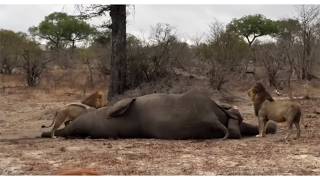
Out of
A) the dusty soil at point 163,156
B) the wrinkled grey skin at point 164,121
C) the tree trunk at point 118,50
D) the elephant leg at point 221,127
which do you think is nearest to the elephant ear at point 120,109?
the wrinkled grey skin at point 164,121

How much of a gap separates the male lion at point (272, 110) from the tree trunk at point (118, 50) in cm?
765

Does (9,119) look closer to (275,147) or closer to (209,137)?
(209,137)

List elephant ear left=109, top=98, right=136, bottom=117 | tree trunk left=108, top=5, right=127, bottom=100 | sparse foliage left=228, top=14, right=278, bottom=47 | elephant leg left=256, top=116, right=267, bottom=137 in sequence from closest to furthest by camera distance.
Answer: elephant leg left=256, top=116, right=267, bottom=137 < elephant ear left=109, top=98, right=136, bottom=117 < tree trunk left=108, top=5, right=127, bottom=100 < sparse foliage left=228, top=14, right=278, bottom=47

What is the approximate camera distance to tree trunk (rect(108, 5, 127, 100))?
17391mm

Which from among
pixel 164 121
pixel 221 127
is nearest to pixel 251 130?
pixel 221 127

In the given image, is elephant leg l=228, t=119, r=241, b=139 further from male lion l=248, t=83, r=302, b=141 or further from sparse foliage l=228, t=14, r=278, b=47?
sparse foliage l=228, t=14, r=278, b=47

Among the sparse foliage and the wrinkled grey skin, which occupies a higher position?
the sparse foliage

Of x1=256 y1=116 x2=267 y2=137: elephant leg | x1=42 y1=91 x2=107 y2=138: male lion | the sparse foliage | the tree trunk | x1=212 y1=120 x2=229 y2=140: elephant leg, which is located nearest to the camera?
x1=212 y1=120 x2=229 y2=140: elephant leg

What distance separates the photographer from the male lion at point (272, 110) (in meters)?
9.48

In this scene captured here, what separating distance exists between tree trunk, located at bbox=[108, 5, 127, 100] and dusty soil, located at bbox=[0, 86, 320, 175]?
7211mm

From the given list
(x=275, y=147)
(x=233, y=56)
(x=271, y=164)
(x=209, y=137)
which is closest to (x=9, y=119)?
(x=209, y=137)

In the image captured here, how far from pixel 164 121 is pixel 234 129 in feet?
3.61

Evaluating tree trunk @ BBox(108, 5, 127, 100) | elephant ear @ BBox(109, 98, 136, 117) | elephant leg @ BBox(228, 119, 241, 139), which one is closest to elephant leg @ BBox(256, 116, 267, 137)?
elephant leg @ BBox(228, 119, 241, 139)

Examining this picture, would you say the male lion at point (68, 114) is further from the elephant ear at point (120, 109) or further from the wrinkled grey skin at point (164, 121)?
the elephant ear at point (120, 109)
